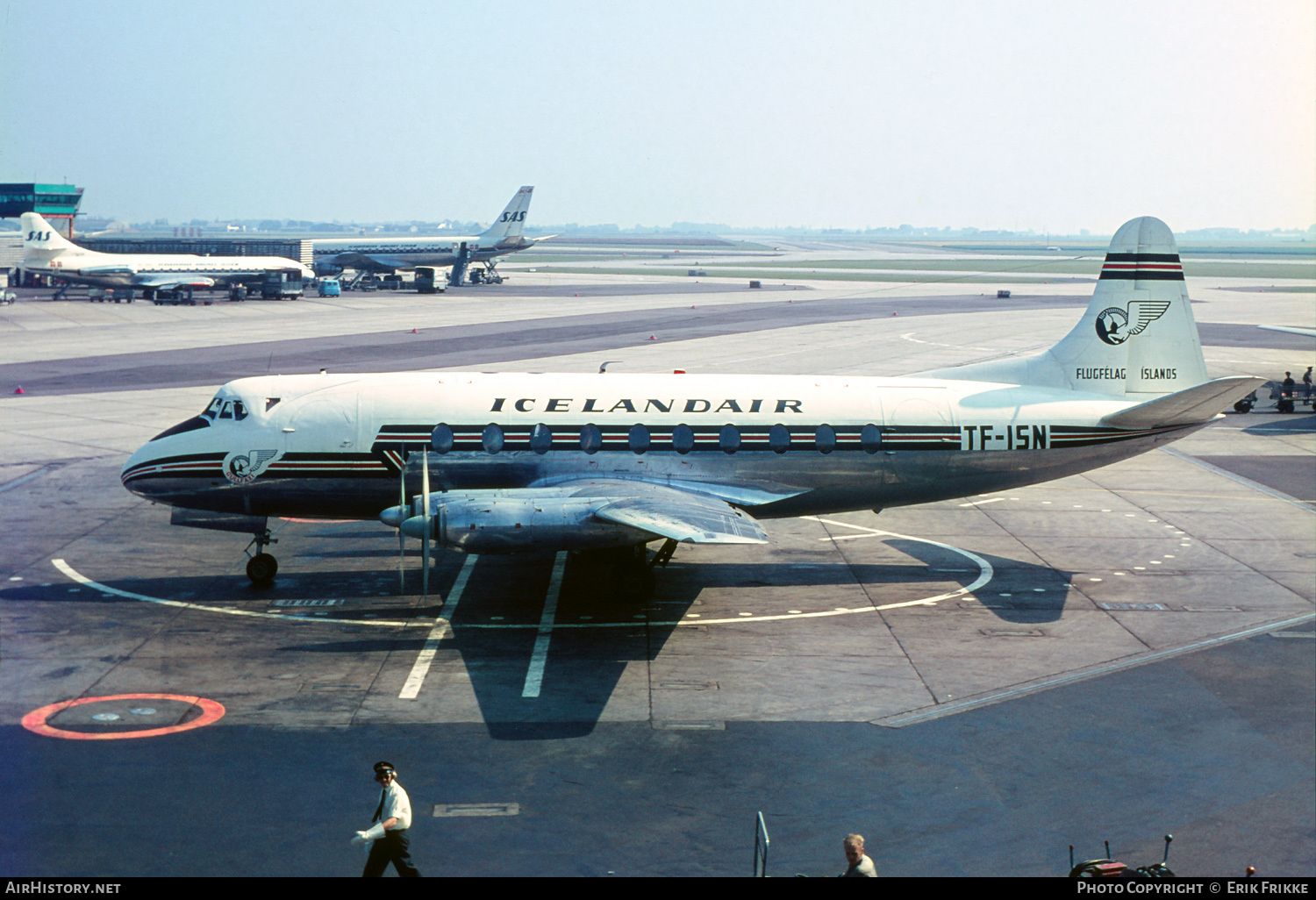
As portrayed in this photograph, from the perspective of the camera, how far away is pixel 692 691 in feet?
61.7

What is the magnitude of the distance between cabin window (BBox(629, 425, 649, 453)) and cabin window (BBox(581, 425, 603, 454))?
2.28ft

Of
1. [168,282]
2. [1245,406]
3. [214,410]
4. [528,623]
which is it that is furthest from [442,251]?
[528,623]

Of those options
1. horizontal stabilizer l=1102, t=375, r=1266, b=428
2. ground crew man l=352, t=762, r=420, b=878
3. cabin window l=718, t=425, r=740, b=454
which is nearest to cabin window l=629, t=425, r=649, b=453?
cabin window l=718, t=425, r=740, b=454

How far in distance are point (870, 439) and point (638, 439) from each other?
5251 millimetres

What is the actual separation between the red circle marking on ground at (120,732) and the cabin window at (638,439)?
10242 millimetres

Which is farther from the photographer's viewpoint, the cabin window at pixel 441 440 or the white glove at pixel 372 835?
the cabin window at pixel 441 440

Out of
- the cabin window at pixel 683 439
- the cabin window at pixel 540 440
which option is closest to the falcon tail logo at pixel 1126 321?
the cabin window at pixel 683 439

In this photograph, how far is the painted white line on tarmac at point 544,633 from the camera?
1900cm

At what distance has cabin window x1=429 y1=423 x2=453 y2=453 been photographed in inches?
957

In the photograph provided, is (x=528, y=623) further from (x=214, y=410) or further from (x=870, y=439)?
(x=214, y=410)

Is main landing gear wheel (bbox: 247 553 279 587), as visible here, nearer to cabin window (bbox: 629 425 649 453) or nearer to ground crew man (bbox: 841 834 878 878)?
cabin window (bbox: 629 425 649 453)

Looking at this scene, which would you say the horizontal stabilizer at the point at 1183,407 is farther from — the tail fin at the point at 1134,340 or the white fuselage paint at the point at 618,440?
the tail fin at the point at 1134,340

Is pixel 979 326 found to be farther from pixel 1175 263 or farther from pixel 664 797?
pixel 664 797
